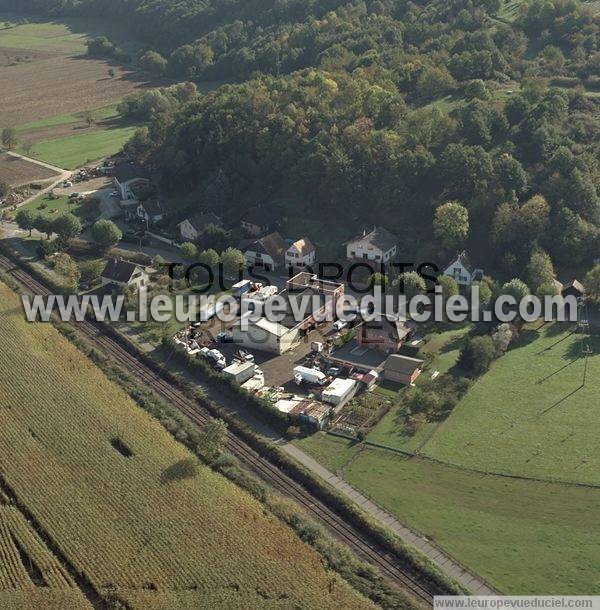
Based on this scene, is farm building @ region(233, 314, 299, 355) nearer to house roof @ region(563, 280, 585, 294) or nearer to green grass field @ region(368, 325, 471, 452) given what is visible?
green grass field @ region(368, 325, 471, 452)

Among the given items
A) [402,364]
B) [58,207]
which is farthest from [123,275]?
[402,364]

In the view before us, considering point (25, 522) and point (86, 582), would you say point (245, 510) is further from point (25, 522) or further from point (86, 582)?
point (25, 522)

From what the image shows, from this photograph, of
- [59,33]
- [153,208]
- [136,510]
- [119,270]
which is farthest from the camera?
[59,33]

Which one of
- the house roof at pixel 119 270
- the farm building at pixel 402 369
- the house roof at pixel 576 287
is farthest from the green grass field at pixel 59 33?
the farm building at pixel 402 369

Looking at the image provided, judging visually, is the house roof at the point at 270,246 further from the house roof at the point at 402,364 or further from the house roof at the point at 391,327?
the house roof at the point at 402,364

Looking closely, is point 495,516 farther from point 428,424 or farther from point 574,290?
point 574,290
